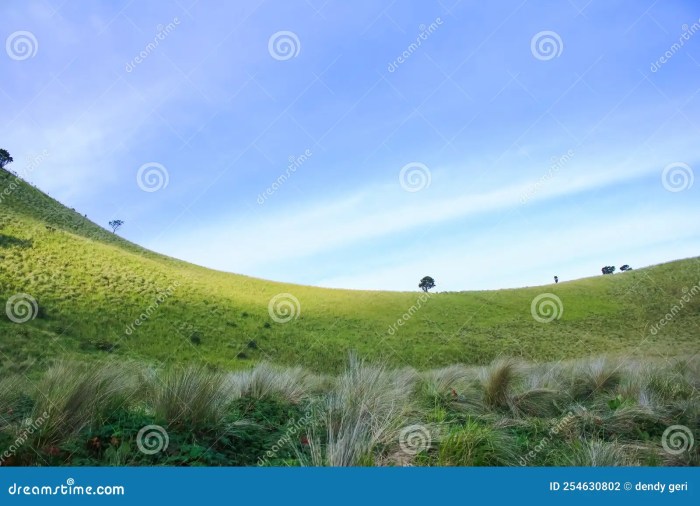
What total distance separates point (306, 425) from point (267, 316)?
41.5 m

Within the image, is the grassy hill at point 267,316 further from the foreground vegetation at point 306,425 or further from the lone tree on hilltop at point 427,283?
the lone tree on hilltop at point 427,283

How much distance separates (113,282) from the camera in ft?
132

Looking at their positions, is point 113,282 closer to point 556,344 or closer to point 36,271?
point 36,271

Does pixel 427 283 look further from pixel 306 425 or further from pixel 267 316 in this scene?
pixel 306 425

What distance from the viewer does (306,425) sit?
5652mm

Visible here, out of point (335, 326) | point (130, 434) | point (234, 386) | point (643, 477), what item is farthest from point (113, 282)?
point (643, 477)

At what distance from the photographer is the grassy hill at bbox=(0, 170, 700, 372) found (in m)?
29.1

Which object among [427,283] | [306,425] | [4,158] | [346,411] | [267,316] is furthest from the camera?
[427,283]

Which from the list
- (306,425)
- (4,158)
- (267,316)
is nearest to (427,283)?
(267,316)

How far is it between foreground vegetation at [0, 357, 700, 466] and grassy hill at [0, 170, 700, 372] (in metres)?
15.3

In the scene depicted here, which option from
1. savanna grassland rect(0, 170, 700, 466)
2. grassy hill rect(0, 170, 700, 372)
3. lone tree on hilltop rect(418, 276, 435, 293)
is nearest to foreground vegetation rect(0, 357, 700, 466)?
savanna grassland rect(0, 170, 700, 466)

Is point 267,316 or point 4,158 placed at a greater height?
point 4,158

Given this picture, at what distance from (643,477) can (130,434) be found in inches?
192

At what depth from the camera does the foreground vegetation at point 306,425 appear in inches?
176
